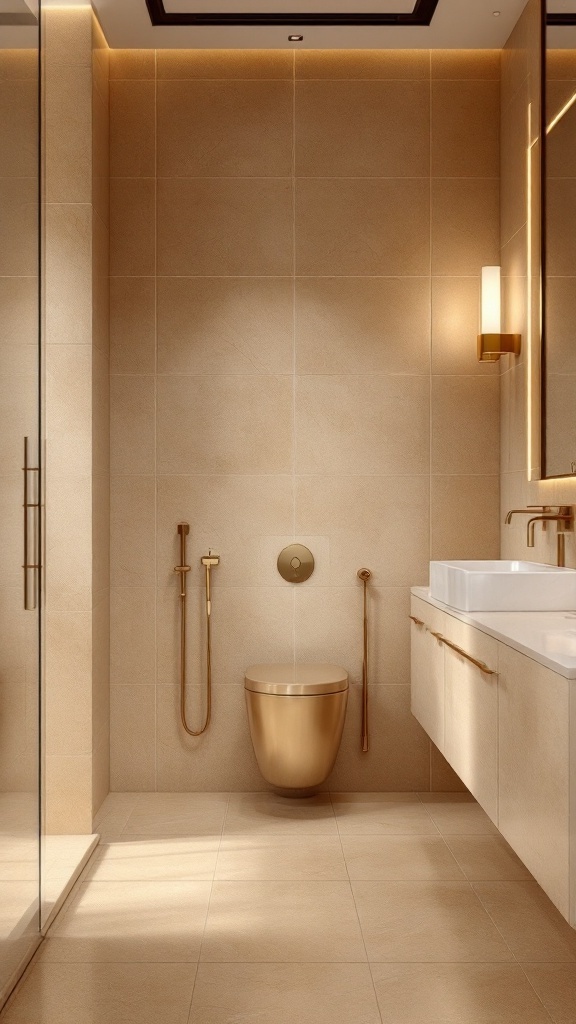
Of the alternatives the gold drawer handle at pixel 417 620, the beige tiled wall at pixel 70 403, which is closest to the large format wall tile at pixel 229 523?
the beige tiled wall at pixel 70 403

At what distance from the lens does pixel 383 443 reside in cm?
360

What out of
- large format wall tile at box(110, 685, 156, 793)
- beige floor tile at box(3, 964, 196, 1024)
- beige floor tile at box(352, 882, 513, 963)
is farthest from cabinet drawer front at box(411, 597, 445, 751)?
beige floor tile at box(3, 964, 196, 1024)

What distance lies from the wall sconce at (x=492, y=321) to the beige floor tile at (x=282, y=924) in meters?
1.93

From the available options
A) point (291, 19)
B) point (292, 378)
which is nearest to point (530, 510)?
point (292, 378)

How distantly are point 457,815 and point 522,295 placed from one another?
1.92m

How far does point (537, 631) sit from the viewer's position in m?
2.16

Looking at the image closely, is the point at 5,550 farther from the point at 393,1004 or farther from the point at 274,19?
the point at 274,19

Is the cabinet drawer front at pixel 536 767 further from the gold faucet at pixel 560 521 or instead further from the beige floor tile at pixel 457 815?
the beige floor tile at pixel 457 815

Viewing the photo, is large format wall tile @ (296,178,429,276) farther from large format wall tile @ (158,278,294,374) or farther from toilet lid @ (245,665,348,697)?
toilet lid @ (245,665,348,697)

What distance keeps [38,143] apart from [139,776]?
2.35m

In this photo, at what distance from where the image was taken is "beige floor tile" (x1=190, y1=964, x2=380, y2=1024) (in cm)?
199

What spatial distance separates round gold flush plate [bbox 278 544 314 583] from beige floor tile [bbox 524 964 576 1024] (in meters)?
1.71

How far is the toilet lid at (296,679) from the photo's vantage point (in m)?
3.18

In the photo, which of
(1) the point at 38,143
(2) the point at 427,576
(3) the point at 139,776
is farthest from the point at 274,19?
(3) the point at 139,776
